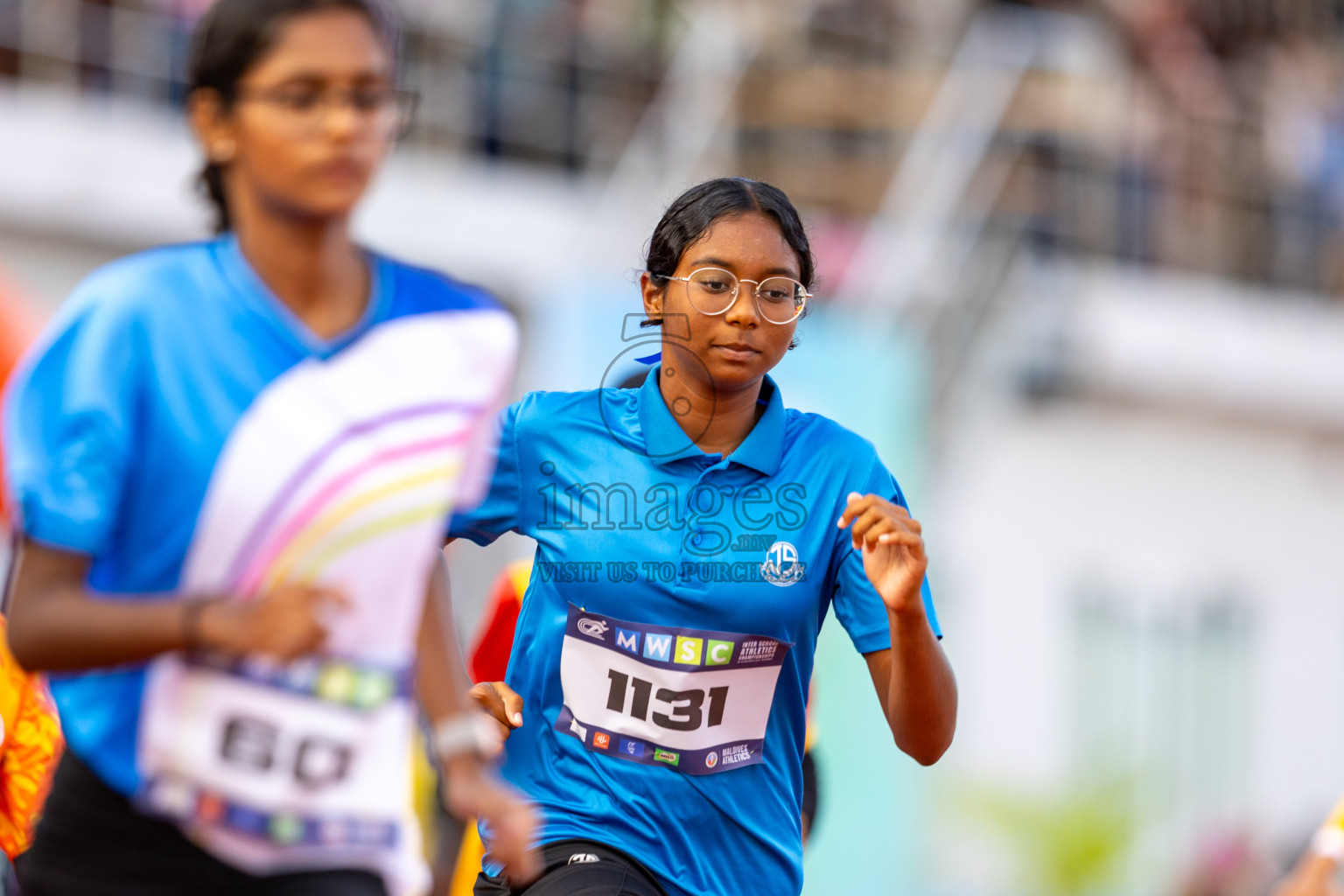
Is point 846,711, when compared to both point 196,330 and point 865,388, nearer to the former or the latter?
point 865,388

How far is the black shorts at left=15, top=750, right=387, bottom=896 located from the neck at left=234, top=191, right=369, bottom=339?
0.60 meters

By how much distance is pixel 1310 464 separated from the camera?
14859 millimetres

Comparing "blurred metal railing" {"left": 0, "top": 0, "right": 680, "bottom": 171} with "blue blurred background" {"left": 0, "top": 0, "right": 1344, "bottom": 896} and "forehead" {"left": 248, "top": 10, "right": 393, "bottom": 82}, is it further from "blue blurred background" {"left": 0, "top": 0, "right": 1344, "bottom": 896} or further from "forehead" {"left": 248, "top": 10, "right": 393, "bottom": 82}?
"forehead" {"left": 248, "top": 10, "right": 393, "bottom": 82}

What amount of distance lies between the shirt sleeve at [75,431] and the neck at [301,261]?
0.64 ft

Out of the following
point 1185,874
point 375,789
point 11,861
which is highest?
point 375,789

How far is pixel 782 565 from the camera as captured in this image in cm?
317

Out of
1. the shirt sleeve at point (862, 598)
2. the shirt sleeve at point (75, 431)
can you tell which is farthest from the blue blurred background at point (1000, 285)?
the shirt sleeve at point (75, 431)

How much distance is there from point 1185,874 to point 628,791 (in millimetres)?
9944

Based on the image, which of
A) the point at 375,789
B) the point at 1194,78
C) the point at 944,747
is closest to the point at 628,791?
the point at 944,747

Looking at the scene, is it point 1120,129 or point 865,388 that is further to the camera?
point 1120,129

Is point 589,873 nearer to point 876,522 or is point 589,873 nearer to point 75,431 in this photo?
point 876,522

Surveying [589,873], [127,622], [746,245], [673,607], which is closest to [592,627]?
[673,607]

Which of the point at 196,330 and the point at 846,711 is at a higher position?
the point at 196,330

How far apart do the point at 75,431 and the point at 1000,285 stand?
10.1 m
